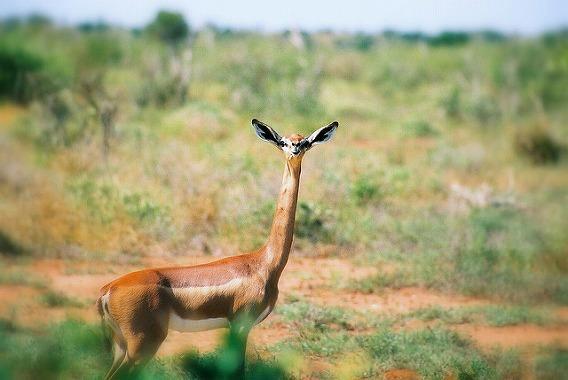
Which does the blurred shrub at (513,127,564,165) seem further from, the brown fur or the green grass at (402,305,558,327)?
the brown fur

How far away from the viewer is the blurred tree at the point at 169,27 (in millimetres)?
30047

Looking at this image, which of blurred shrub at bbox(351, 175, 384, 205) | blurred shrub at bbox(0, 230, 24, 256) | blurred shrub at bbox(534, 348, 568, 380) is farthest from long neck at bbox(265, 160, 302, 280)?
blurred shrub at bbox(351, 175, 384, 205)

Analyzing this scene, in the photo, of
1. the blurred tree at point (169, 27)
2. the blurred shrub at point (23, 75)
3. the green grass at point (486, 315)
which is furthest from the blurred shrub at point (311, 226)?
the blurred tree at point (169, 27)

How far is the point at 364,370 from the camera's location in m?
6.14

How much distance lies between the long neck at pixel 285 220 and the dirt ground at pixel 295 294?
1.19 m

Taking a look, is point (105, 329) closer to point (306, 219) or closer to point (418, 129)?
point (306, 219)

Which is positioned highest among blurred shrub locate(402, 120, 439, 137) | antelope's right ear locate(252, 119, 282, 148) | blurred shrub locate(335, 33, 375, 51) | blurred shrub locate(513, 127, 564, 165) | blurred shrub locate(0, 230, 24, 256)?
blurred shrub locate(335, 33, 375, 51)

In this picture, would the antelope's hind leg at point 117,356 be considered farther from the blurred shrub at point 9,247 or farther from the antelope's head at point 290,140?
the blurred shrub at point 9,247

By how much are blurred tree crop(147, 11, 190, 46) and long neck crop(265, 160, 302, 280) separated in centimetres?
2538

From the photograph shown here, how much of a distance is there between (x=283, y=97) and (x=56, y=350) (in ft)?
49.8

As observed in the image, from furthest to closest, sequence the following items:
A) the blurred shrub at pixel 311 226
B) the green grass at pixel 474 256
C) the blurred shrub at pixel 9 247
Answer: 1. the blurred shrub at pixel 311 226
2. the blurred shrub at pixel 9 247
3. the green grass at pixel 474 256

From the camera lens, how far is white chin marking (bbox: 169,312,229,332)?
495cm

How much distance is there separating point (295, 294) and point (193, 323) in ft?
10.7

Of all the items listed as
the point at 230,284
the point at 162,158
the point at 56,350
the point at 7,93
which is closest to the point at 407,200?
the point at 162,158
